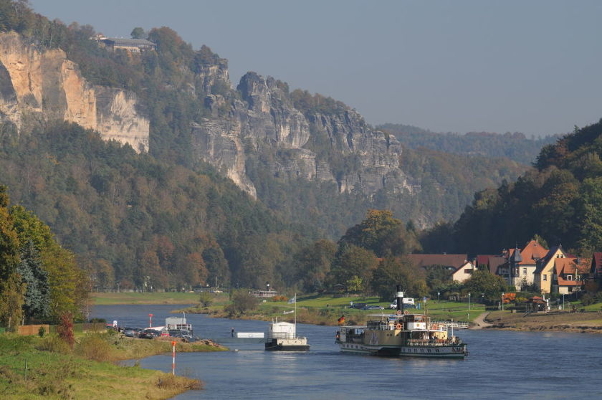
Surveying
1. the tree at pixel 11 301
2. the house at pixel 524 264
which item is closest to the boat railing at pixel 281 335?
the tree at pixel 11 301

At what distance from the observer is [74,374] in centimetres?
7175

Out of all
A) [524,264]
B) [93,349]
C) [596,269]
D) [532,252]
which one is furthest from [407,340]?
[532,252]

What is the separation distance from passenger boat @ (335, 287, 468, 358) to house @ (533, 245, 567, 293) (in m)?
66.1

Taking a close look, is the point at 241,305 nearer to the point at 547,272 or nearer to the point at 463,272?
the point at 463,272

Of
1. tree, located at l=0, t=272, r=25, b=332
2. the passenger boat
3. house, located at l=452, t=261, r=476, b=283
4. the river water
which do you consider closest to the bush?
the river water

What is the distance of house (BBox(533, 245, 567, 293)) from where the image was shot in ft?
578

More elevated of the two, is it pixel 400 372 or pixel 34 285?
pixel 34 285

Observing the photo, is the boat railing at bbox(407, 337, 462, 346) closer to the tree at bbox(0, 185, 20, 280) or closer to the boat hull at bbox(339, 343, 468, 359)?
the boat hull at bbox(339, 343, 468, 359)

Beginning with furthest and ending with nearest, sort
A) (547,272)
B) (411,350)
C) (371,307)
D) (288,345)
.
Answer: (547,272) → (371,307) → (288,345) → (411,350)

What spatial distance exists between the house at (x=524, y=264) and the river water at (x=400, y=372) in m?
60.3

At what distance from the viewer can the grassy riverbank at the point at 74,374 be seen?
217ft

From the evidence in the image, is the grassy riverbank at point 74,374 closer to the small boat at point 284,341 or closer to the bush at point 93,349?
the bush at point 93,349

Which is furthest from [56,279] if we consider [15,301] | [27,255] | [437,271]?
[437,271]

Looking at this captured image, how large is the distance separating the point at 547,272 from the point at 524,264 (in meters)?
9.15
